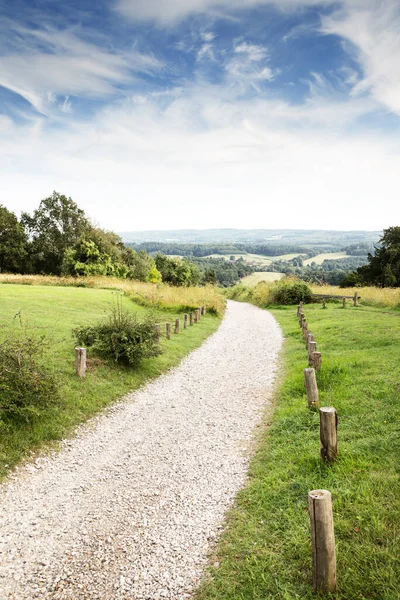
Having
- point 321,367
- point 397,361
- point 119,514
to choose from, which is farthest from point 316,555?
point 397,361

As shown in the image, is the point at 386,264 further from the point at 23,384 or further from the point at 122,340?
the point at 23,384

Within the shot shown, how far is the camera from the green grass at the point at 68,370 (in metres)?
6.73

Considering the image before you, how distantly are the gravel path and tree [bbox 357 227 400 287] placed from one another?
1456 inches

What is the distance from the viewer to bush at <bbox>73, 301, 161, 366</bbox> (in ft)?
36.2

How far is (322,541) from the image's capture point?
132 inches

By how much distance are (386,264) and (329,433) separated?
1638 inches

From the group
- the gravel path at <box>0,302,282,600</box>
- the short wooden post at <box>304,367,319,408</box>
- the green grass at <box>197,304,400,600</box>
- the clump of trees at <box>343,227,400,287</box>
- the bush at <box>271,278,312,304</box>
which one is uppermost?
the clump of trees at <box>343,227,400,287</box>

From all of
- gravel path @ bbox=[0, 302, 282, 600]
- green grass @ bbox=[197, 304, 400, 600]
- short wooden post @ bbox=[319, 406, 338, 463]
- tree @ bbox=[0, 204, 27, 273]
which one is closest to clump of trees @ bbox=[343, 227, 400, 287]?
green grass @ bbox=[197, 304, 400, 600]

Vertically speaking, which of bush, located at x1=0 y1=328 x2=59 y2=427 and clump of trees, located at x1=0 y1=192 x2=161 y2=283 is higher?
clump of trees, located at x1=0 y1=192 x2=161 y2=283

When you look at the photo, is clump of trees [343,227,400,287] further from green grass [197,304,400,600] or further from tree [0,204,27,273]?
tree [0,204,27,273]

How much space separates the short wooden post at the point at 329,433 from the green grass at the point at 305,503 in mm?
148

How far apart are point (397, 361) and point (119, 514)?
28.0 ft

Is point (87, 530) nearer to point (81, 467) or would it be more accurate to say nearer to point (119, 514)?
point (119, 514)

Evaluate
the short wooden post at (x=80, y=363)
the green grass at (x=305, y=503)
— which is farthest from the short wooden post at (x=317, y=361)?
the short wooden post at (x=80, y=363)
